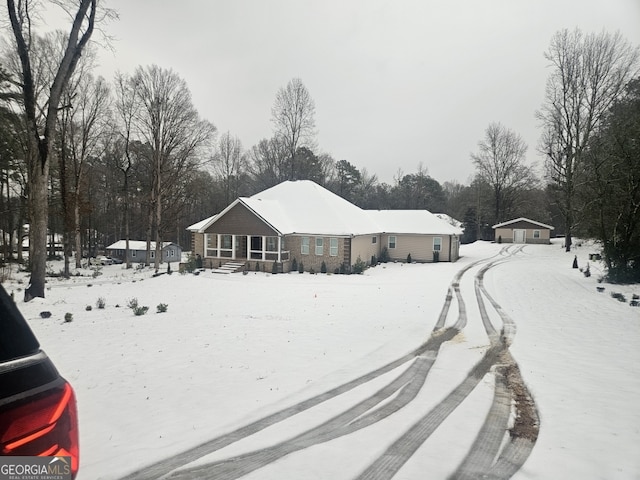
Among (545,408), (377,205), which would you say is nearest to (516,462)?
(545,408)

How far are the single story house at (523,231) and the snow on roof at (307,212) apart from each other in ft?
89.8

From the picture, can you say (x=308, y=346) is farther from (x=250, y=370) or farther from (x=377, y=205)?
(x=377, y=205)

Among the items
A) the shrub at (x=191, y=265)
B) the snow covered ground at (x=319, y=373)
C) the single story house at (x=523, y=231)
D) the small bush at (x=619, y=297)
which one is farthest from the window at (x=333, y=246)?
the single story house at (x=523, y=231)

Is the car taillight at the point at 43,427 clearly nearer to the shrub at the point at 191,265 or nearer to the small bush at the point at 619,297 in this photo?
the small bush at the point at 619,297

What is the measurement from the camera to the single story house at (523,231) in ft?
166

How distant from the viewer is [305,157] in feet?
154

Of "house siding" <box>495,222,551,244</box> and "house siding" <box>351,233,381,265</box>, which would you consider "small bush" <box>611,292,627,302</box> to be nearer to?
"house siding" <box>351,233,381,265</box>

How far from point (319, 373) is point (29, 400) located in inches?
240

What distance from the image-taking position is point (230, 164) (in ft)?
183

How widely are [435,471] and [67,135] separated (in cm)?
3233

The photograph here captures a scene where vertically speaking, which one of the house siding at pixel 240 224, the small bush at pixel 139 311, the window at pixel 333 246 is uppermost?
the house siding at pixel 240 224

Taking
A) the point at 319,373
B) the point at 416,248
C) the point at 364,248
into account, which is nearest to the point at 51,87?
the point at 319,373

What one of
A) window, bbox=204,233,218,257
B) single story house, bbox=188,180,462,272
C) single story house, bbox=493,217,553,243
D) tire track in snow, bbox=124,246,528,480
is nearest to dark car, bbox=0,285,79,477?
tire track in snow, bbox=124,246,528,480

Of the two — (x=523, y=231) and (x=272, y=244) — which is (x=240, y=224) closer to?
(x=272, y=244)
